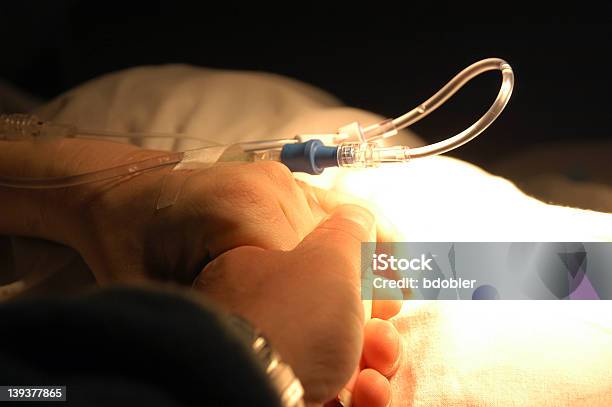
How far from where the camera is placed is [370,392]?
0.56 m

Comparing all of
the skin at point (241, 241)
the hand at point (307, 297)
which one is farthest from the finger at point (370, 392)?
the hand at point (307, 297)

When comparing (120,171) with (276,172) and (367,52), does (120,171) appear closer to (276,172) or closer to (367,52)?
(276,172)

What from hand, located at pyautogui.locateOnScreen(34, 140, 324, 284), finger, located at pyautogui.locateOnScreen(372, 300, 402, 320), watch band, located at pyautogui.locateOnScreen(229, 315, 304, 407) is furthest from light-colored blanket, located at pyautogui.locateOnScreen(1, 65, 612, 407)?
watch band, located at pyautogui.locateOnScreen(229, 315, 304, 407)

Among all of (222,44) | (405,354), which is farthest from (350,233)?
(222,44)

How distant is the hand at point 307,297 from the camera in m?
0.43

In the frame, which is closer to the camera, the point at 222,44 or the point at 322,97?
the point at 322,97

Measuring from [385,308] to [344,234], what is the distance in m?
0.11

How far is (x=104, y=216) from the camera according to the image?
0.70 meters

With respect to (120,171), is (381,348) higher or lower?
lower

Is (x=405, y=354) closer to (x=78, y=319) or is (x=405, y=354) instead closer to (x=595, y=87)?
(x=78, y=319)

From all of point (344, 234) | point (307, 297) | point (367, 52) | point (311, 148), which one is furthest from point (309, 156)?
point (367, 52)

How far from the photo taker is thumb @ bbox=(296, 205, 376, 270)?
0.54 meters

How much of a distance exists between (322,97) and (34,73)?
2.18 feet

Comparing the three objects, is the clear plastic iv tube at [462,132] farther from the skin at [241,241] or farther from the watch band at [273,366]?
the watch band at [273,366]
